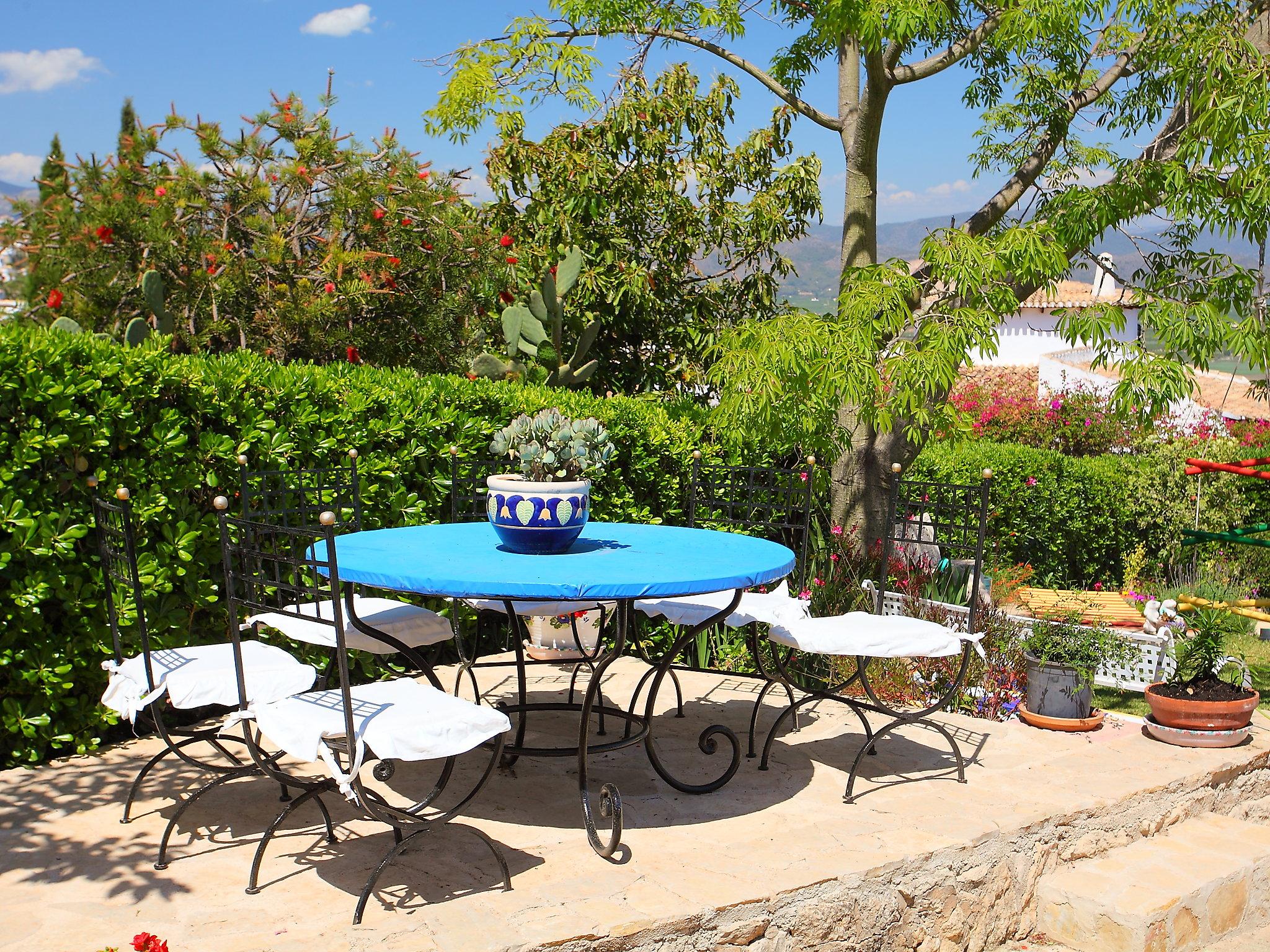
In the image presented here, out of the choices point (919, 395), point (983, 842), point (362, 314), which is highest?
point (362, 314)

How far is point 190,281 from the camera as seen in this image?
29.2ft

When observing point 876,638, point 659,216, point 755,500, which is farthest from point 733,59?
point 876,638

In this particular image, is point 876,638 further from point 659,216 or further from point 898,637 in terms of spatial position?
point 659,216

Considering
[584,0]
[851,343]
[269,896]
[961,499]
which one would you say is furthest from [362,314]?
[269,896]

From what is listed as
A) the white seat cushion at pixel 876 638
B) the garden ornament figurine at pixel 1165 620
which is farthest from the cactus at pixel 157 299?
the garden ornament figurine at pixel 1165 620

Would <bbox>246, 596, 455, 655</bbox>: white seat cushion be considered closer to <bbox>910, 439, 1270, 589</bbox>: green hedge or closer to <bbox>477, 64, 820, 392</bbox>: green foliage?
<bbox>477, 64, 820, 392</bbox>: green foliage

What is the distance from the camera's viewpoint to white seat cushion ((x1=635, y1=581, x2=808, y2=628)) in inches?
187

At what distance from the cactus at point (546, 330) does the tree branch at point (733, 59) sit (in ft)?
5.23

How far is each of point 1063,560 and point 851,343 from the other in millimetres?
5688

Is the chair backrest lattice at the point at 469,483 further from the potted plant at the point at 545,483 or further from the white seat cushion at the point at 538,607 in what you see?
the potted plant at the point at 545,483

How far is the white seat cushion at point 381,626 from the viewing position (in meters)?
4.18

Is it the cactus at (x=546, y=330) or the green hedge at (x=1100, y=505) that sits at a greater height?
the cactus at (x=546, y=330)

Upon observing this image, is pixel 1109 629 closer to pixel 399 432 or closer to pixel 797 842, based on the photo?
pixel 797 842

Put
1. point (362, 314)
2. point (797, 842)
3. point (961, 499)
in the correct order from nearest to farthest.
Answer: point (797, 842) → point (961, 499) → point (362, 314)
